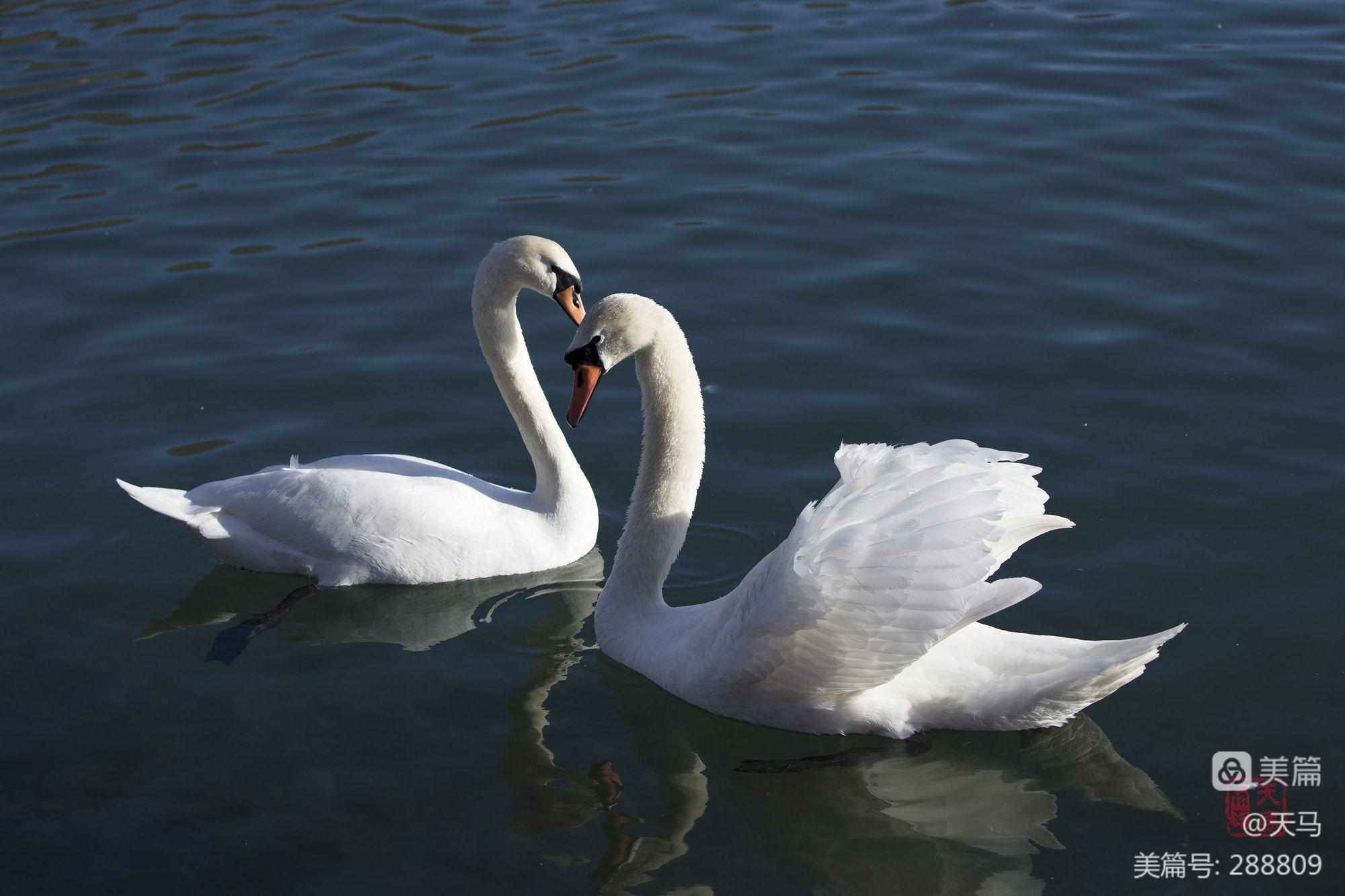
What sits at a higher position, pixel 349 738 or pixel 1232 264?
pixel 1232 264

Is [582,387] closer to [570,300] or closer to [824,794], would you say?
[570,300]

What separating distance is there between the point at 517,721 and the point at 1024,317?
4.22 metres

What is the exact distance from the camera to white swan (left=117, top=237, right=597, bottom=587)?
6.55 meters

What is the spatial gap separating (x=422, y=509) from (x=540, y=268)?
47.6 inches

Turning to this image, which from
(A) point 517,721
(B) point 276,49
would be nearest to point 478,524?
(A) point 517,721

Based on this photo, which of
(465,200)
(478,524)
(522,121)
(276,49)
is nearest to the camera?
(478,524)

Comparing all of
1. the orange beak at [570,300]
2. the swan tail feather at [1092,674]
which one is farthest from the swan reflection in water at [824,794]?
the orange beak at [570,300]

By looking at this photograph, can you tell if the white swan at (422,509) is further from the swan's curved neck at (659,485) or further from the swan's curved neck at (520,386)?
the swan's curved neck at (659,485)

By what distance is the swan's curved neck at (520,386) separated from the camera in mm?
6832

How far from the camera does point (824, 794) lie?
209 inches

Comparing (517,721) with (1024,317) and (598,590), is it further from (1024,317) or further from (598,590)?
(1024,317)

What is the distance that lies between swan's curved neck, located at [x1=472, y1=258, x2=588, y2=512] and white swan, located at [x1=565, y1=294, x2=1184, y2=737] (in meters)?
1.01

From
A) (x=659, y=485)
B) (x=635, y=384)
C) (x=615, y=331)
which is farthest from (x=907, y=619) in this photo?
(x=635, y=384)

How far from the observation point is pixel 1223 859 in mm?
4871
